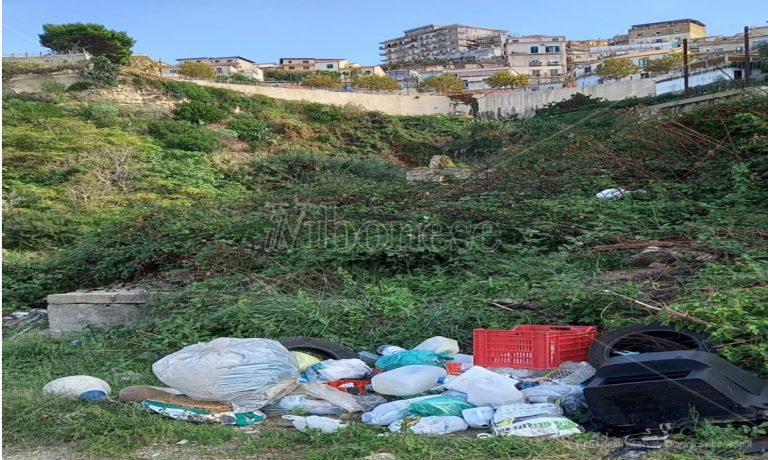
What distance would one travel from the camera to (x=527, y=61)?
8712 centimetres

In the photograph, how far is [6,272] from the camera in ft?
23.4

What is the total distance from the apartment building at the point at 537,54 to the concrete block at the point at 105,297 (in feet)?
269

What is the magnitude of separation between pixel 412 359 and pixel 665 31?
12307cm

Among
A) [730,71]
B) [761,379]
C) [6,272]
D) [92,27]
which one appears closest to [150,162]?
[6,272]

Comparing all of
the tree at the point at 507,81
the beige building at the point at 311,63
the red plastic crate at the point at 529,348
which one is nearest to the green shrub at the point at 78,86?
the red plastic crate at the point at 529,348

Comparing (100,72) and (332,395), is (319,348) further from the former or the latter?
(100,72)

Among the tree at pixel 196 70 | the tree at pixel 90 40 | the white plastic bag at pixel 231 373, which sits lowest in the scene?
the white plastic bag at pixel 231 373

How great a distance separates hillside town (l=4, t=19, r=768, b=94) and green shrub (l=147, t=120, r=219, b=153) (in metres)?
10.7

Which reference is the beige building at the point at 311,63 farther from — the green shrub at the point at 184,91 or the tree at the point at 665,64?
the green shrub at the point at 184,91

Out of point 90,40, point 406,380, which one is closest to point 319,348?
point 406,380

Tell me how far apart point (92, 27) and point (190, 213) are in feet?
116

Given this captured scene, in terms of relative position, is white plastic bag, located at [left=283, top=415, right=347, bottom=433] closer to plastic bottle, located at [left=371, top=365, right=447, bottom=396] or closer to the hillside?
the hillside

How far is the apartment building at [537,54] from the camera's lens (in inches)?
3324

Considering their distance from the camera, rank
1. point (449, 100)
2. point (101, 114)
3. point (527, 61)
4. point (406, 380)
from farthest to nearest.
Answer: point (527, 61) → point (449, 100) → point (101, 114) → point (406, 380)
